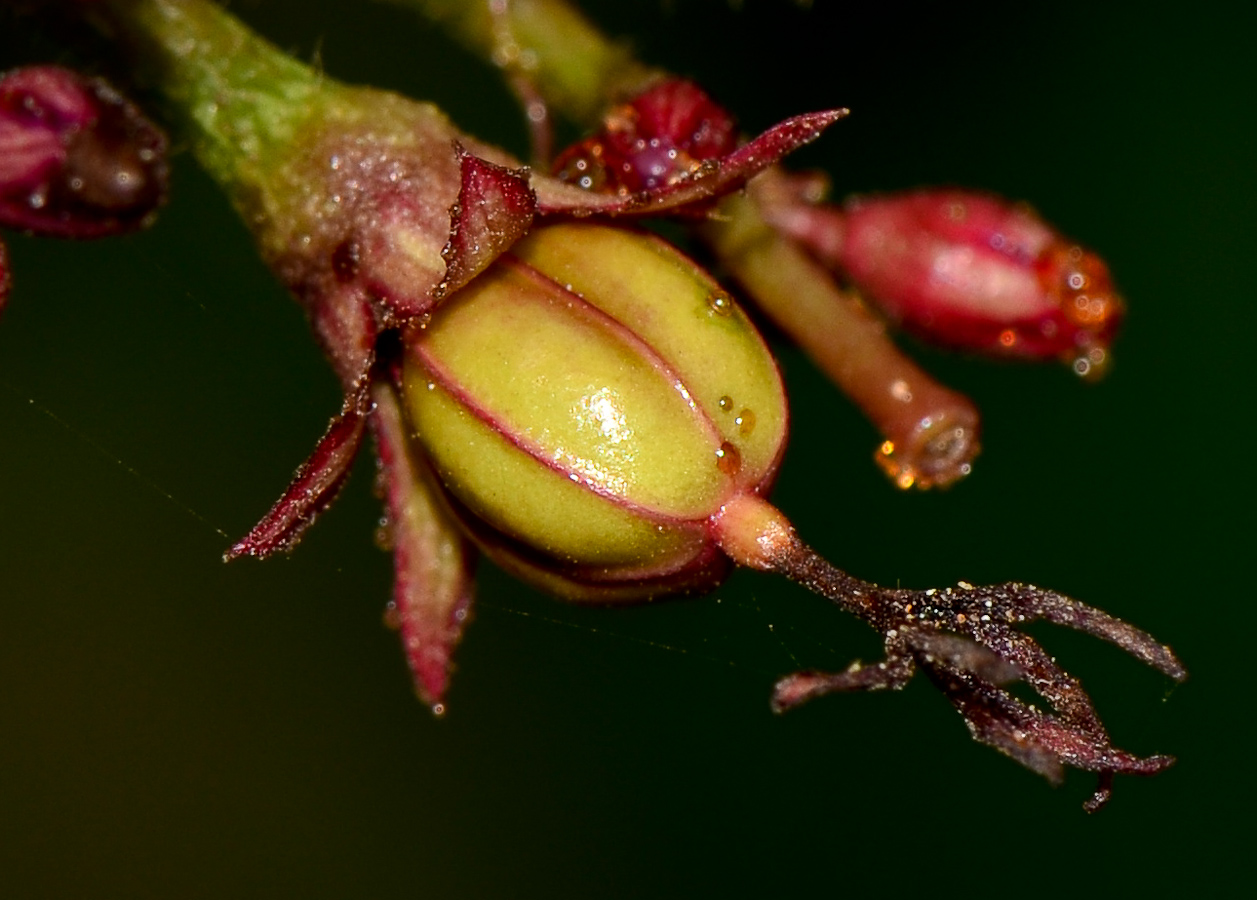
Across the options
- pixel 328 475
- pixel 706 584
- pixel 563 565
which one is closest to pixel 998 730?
pixel 706 584

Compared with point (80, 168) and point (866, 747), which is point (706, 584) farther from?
point (866, 747)

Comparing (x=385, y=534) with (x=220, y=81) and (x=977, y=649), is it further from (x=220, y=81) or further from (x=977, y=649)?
(x=977, y=649)

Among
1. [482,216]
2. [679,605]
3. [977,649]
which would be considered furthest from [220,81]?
[679,605]

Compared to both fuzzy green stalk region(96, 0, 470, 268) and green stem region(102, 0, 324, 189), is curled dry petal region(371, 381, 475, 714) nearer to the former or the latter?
fuzzy green stalk region(96, 0, 470, 268)

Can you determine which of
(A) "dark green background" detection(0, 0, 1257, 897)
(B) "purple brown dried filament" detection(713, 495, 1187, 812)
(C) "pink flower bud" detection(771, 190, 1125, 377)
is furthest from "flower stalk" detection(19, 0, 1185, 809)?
(A) "dark green background" detection(0, 0, 1257, 897)

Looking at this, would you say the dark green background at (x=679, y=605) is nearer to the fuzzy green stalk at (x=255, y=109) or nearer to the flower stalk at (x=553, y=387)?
the fuzzy green stalk at (x=255, y=109)
